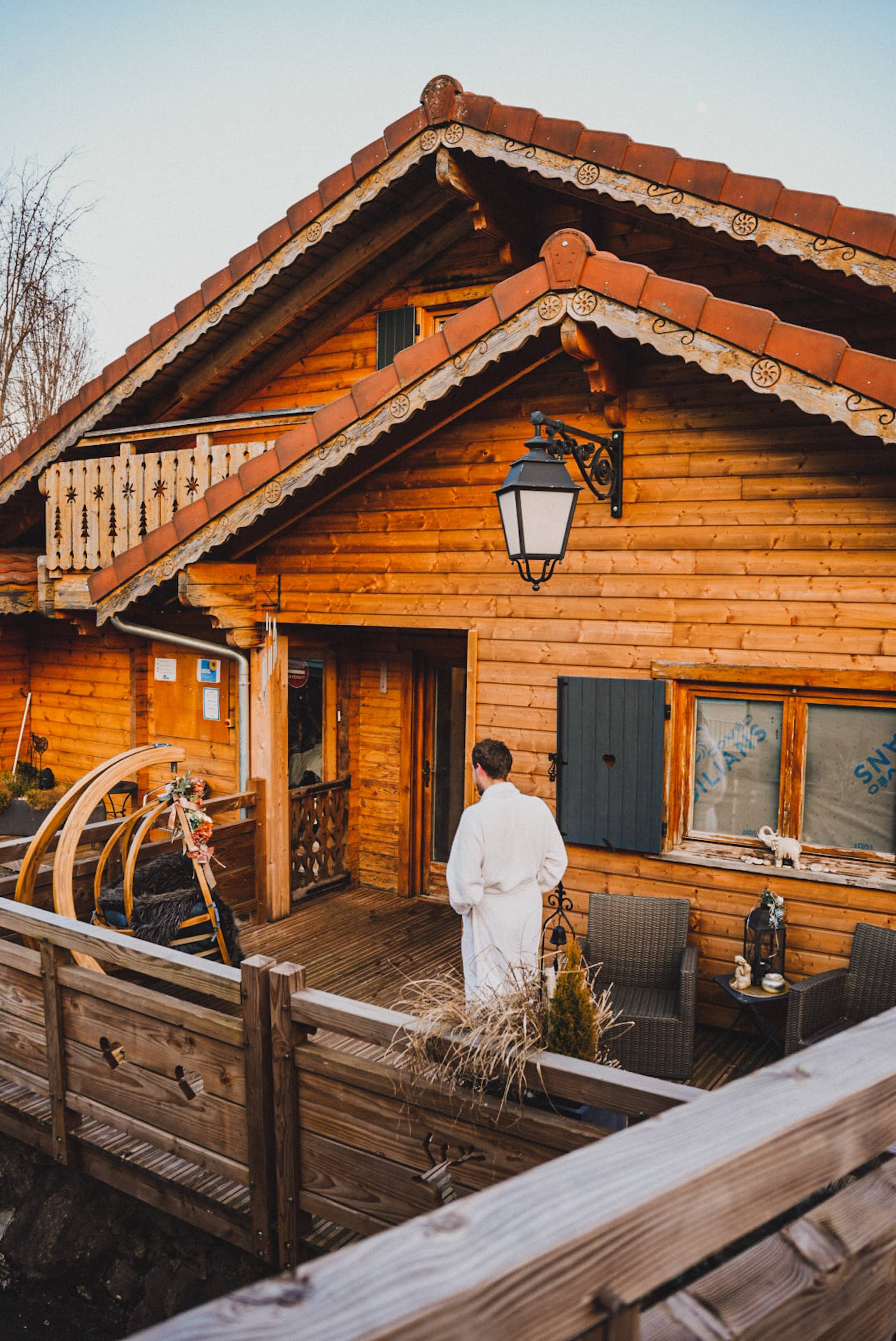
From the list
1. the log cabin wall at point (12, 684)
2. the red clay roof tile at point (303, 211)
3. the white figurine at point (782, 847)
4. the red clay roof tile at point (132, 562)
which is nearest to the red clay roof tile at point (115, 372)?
the red clay roof tile at point (303, 211)

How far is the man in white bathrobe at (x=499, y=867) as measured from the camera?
435cm

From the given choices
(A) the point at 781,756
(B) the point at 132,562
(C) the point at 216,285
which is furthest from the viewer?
(C) the point at 216,285

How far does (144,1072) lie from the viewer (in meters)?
4.09

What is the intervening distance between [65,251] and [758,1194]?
19.9 meters

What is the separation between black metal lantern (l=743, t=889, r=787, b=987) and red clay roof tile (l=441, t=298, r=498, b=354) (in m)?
3.88

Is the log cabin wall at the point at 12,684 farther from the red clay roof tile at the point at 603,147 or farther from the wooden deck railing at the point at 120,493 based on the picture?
the red clay roof tile at the point at 603,147

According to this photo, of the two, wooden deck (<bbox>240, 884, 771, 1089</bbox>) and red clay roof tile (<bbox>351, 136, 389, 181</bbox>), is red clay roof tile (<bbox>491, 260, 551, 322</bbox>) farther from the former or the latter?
wooden deck (<bbox>240, 884, 771, 1089</bbox>)

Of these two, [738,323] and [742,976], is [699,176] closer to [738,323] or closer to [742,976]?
[738,323]

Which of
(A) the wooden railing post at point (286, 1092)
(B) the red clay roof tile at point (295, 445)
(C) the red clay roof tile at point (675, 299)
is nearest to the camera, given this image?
(A) the wooden railing post at point (286, 1092)

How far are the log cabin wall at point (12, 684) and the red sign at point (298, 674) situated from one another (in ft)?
14.2

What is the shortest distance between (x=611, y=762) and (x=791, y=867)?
131cm

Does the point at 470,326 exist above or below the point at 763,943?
above

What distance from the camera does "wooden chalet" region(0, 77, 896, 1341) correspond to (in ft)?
3.90

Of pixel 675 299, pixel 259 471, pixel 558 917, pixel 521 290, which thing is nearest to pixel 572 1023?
pixel 558 917
